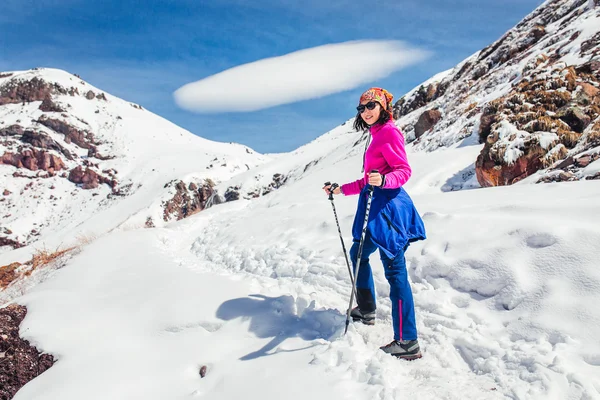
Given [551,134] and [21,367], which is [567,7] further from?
[21,367]

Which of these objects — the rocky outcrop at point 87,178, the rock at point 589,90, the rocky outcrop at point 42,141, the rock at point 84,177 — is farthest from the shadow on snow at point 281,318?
the rocky outcrop at point 42,141

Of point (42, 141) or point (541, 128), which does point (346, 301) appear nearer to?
point (541, 128)

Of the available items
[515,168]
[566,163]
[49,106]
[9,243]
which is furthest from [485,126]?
[49,106]

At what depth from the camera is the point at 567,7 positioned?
24.3 meters

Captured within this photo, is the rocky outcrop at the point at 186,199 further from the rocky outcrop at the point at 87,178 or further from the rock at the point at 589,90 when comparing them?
the rock at the point at 589,90

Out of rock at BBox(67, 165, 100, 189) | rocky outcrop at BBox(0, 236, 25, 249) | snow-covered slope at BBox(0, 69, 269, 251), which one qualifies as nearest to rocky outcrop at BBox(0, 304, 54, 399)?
snow-covered slope at BBox(0, 69, 269, 251)

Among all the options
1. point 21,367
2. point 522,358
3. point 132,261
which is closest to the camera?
point 522,358

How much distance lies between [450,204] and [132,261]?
6682mm

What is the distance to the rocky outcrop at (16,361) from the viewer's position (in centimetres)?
326

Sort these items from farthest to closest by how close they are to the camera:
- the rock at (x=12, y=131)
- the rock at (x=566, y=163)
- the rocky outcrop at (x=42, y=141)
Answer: the rock at (x=12, y=131) < the rocky outcrop at (x=42, y=141) < the rock at (x=566, y=163)

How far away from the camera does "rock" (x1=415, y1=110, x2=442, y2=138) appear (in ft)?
72.0

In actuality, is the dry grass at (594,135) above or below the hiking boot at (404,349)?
above

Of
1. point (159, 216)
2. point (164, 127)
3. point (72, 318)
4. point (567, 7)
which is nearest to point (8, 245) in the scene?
point (159, 216)

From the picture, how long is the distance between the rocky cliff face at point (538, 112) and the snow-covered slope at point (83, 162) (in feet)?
126
